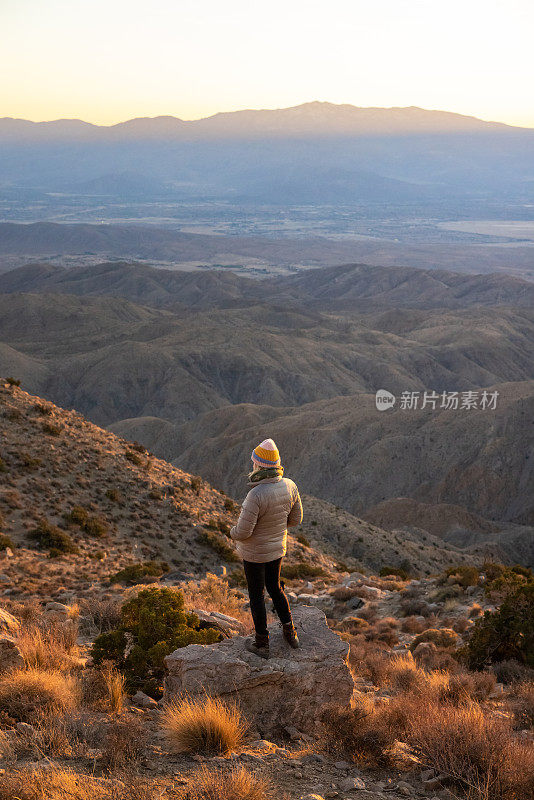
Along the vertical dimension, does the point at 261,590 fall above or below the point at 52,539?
above

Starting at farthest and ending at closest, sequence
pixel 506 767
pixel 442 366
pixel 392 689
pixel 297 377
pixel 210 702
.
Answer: pixel 442 366
pixel 297 377
pixel 392 689
pixel 210 702
pixel 506 767

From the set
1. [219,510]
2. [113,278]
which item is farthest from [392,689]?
[113,278]

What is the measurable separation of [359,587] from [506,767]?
12632mm

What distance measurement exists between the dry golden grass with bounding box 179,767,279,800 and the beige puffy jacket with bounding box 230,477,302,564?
88.9 inches

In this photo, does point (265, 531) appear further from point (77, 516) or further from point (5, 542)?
point (77, 516)

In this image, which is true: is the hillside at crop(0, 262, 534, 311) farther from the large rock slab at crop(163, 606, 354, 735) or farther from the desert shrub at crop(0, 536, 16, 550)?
the large rock slab at crop(163, 606, 354, 735)

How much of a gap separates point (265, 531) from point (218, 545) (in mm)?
15031

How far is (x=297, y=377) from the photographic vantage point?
97500 mm

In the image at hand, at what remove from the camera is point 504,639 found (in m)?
10.1

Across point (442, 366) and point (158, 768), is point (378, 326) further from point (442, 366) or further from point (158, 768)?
point (158, 768)

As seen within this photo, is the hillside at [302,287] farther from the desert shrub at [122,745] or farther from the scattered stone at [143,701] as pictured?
the desert shrub at [122,745]

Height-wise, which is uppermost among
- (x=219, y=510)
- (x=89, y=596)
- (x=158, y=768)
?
(x=158, y=768)

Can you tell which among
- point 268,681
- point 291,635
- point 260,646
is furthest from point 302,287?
point 268,681

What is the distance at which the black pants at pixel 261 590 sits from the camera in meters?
6.59
